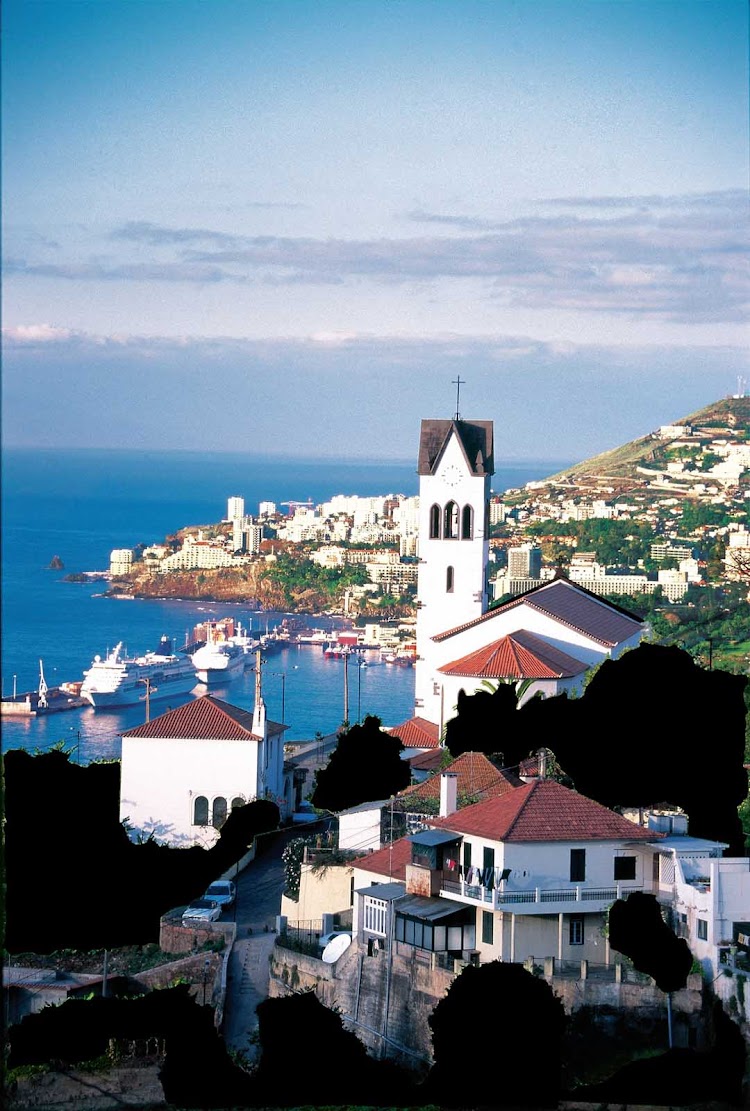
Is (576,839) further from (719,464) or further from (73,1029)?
(719,464)

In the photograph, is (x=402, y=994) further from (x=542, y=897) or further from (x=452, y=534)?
(x=452, y=534)

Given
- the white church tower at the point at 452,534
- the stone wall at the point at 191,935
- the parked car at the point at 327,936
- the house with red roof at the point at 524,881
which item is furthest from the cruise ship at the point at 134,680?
the house with red roof at the point at 524,881

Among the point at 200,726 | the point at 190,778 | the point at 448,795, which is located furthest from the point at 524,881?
the point at 200,726

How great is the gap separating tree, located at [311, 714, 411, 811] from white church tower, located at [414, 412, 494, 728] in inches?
181

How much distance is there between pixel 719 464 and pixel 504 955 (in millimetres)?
51396

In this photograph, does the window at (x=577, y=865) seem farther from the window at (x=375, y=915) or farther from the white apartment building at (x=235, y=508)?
the white apartment building at (x=235, y=508)

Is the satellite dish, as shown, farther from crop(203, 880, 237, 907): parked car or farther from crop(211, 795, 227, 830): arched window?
crop(211, 795, 227, 830): arched window

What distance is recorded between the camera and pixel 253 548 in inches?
2648

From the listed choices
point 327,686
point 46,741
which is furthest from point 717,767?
point 327,686

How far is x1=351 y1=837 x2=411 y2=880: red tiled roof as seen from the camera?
1382 cm

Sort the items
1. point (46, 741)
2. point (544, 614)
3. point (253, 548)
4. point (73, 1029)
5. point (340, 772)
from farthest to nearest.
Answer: point (253, 548) < point (46, 741) < point (544, 614) < point (340, 772) < point (73, 1029)

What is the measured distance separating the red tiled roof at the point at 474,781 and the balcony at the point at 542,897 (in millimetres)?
1860

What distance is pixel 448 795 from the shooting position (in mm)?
14688

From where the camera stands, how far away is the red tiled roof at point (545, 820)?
13039 millimetres
